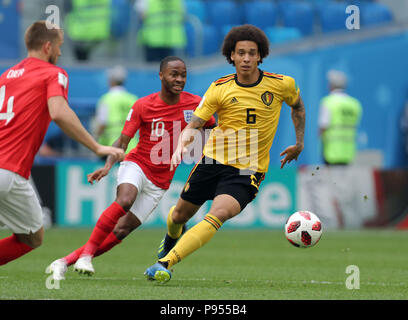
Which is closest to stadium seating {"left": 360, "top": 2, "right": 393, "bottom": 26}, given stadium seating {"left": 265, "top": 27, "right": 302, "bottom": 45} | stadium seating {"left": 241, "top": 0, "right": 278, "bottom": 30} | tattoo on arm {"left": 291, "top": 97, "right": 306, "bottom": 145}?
stadium seating {"left": 265, "top": 27, "right": 302, "bottom": 45}

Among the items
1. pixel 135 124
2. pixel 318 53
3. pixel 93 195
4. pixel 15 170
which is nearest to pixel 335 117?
pixel 318 53

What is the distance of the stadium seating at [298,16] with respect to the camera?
20.4 m

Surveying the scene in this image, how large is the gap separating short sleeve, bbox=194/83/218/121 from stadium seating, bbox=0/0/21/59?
9481 millimetres

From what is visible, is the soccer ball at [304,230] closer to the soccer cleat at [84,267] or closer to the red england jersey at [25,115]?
the soccer cleat at [84,267]

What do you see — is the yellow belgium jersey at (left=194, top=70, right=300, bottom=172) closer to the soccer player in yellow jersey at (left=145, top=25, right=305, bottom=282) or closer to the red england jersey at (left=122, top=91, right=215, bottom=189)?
the soccer player in yellow jersey at (left=145, top=25, right=305, bottom=282)

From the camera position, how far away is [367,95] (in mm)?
18688

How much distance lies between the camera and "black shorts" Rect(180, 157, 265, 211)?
7750mm

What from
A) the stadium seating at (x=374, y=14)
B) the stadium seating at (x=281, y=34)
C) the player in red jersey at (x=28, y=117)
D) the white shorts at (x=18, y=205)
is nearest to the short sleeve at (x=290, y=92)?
the player in red jersey at (x=28, y=117)

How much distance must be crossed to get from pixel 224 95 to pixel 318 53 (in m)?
10.5

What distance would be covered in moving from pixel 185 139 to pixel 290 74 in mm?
10596

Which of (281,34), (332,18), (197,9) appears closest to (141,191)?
(197,9)

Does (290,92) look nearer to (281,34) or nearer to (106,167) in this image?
(106,167)

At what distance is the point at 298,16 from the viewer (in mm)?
20516

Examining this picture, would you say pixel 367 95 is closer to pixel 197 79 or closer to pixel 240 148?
pixel 197 79
